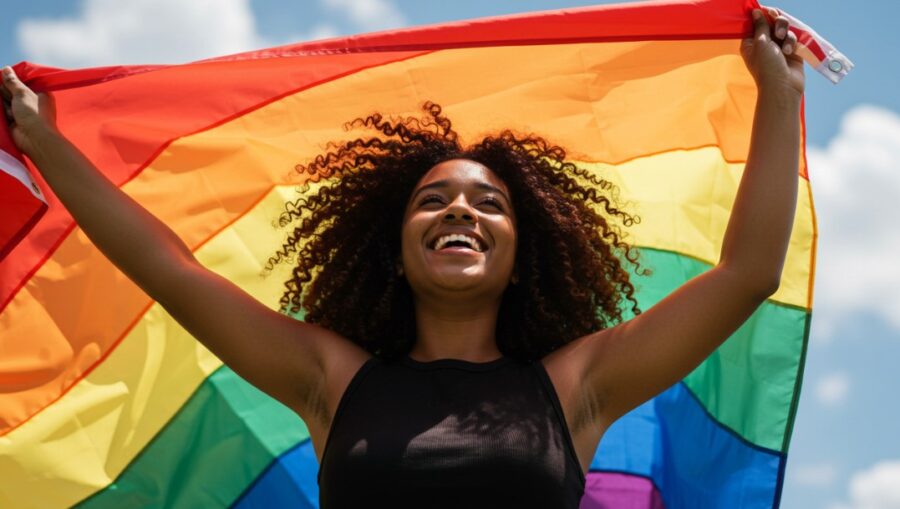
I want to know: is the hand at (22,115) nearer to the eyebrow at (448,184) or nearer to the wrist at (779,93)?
the eyebrow at (448,184)

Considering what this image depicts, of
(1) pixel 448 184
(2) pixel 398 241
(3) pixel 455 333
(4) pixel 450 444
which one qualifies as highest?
(1) pixel 448 184

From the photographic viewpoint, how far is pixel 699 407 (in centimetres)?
407

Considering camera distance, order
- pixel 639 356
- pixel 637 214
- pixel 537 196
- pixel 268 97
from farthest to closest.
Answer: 1. pixel 637 214
2. pixel 268 97
3. pixel 537 196
4. pixel 639 356

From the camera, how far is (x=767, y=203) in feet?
10.1

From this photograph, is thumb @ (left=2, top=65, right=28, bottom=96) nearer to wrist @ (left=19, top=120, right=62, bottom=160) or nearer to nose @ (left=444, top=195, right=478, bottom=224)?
wrist @ (left=19, top=120, right=62, bottom=160)

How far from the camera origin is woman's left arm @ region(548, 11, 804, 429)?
3082 millimetres

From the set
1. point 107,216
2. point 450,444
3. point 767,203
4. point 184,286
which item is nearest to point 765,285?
point 767,203

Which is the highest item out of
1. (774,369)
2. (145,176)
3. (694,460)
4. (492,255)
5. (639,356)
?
(145,176)

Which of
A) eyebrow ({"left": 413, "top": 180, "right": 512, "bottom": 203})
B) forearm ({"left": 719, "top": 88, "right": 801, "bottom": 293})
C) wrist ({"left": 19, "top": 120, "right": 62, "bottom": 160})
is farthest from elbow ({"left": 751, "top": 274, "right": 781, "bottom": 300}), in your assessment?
wrist ({"left": 19, "top": 120, "right": 62, "bottom": 160})

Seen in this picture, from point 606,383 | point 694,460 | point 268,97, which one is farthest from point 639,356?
point 268,97

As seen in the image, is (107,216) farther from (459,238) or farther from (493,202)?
(493,202)

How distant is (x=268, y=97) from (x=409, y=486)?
63.8 inches

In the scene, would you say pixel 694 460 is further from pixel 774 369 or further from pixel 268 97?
pixel 268 97

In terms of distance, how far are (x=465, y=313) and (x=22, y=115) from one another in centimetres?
129
